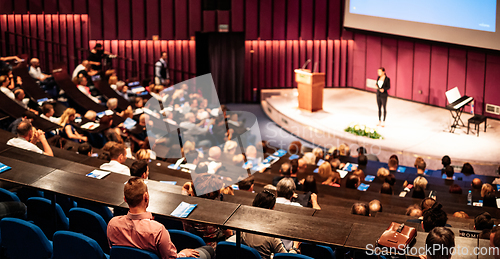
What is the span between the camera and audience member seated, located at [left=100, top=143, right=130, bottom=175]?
4.88m

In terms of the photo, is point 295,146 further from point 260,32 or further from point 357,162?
point 260,32

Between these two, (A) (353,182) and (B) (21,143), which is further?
(A) (353,182)

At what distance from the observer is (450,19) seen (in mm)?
10953

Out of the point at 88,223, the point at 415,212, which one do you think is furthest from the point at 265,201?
the point at 415,212

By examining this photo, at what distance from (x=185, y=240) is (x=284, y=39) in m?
12.3

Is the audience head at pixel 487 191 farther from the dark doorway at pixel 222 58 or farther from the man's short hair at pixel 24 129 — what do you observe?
the dark doorway at pixel 222 58

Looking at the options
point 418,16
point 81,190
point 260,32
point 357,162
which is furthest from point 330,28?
point 81,190

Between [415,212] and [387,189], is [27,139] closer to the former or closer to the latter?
[415,212]

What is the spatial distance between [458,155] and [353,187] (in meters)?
3.87

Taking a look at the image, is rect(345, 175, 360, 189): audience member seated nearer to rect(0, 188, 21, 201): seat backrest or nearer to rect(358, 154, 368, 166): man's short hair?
rect(358, 154, 368, 166): man's short hair

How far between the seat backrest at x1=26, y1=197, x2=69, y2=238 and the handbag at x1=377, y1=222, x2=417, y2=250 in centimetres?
239

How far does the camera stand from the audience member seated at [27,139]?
4945 mm

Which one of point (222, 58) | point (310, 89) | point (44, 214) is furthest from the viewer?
point (222, 58)

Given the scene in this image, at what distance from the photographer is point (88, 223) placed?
3379 millimetres
